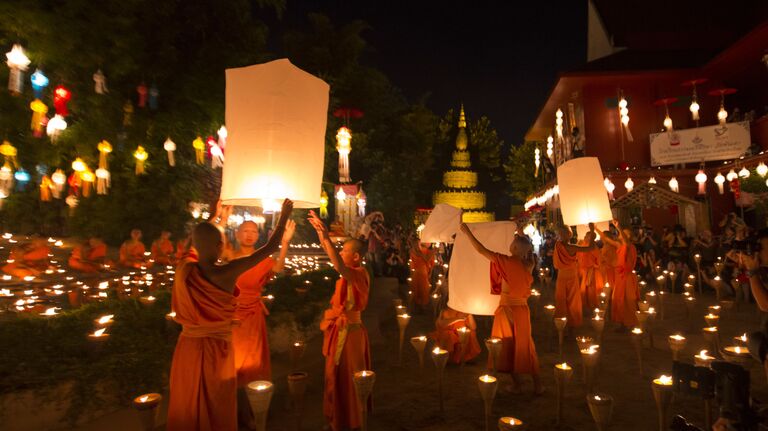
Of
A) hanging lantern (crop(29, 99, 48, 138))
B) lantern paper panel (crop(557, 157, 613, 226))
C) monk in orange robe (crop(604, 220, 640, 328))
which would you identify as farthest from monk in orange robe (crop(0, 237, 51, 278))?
monk in orange robe (crop(604, 220, 640, 328))

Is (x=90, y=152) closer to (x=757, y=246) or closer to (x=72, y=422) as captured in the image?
(x=72, y=422)

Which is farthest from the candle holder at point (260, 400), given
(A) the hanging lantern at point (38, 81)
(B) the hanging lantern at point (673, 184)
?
(B) the hanging lantern at point (673, 184)

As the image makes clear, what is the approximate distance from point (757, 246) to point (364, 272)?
293cm

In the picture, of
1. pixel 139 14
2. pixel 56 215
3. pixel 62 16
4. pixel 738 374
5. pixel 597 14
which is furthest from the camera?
pixel 597 14

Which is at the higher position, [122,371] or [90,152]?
[90,152]

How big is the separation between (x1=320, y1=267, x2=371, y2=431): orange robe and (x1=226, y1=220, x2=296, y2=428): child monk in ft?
2.07

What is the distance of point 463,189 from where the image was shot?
150 feet

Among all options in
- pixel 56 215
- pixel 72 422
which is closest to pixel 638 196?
pixel 72 422

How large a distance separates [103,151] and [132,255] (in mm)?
3119

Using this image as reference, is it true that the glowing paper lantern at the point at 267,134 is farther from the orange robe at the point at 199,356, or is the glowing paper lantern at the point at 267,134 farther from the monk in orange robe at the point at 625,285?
the monk in orange robe at the point at 625,285

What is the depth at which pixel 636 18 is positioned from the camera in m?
19.3

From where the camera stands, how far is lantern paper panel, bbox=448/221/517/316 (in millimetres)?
5613

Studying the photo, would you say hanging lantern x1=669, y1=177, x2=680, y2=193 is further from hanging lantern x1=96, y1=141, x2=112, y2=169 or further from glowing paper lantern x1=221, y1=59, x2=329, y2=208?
hanging lantern x1=96, y1=141, x2=112, y2=169

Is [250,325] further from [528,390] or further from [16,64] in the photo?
[16,64]
